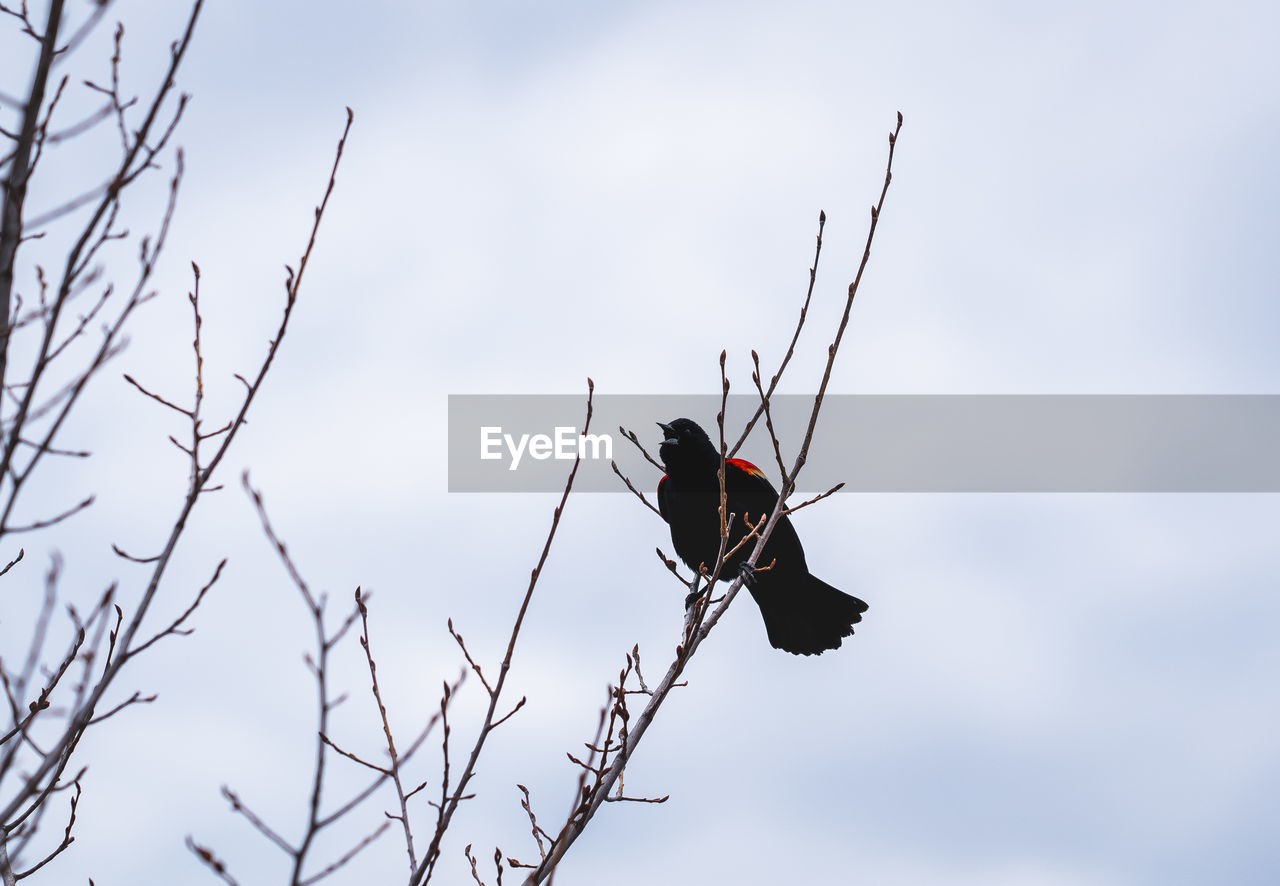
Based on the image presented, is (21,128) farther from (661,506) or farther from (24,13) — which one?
(661,506)

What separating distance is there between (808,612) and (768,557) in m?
0.58

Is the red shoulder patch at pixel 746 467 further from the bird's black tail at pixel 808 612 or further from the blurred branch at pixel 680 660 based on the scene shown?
the blurred branch at pixel 680 660

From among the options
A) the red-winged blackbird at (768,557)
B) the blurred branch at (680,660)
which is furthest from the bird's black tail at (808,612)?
the blurred branch at (680,660)

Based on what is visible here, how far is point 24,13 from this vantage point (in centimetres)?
229

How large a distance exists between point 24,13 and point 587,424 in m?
1.55

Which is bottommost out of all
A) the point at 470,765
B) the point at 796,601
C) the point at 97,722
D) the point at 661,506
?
the point at 470,765

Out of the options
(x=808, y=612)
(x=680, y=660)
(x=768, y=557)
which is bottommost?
(x=680, y=660)

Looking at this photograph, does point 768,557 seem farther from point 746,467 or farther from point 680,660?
point 680,660

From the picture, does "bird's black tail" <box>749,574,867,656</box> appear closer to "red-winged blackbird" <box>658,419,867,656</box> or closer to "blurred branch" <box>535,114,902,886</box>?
"red-winged blackbird" <box>658,419,867,656</box>

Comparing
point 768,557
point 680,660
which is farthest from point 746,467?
point 680,660

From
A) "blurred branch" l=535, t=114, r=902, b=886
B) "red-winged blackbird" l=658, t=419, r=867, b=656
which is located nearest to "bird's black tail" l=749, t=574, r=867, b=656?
"red-winged blackbird" l=658, t=419, r=867, b=656

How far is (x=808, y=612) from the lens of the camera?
7.01m

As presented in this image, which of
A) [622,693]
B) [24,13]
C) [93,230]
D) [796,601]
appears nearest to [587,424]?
[622,693]

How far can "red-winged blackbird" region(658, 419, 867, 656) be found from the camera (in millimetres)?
6873
